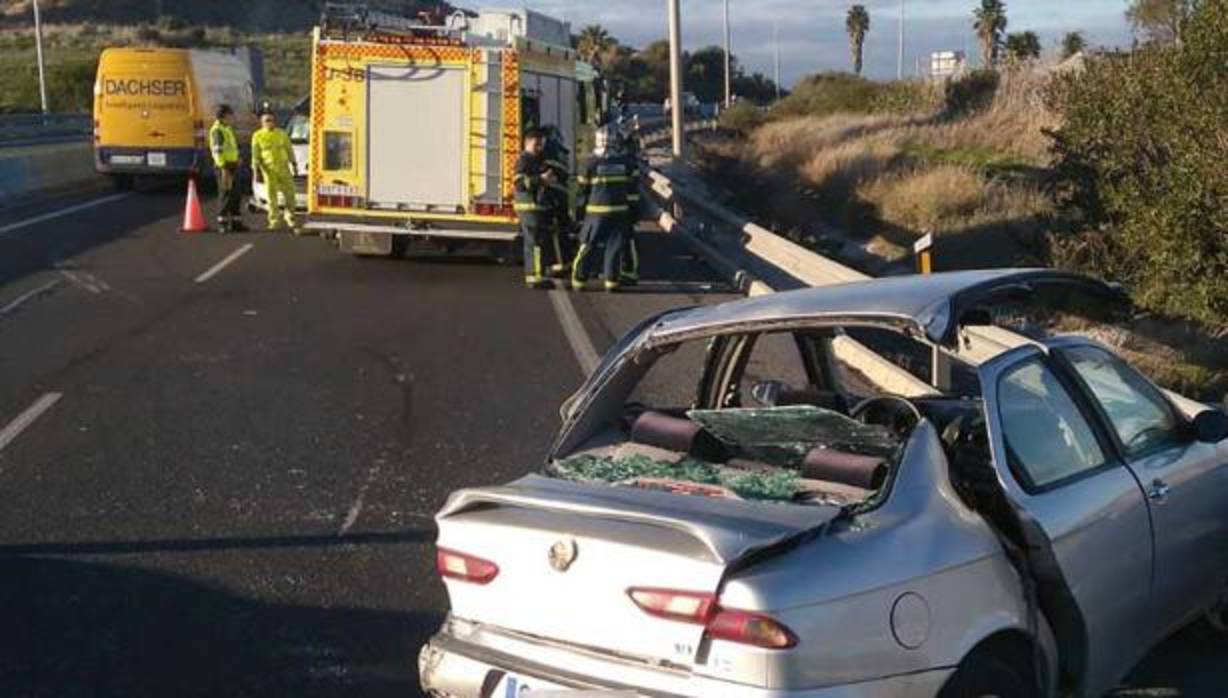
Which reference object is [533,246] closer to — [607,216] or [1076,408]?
[607,216]

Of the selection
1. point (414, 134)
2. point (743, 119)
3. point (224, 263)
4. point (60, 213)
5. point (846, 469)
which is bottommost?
point (224, 263)

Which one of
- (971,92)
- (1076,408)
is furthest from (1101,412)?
(971,92)

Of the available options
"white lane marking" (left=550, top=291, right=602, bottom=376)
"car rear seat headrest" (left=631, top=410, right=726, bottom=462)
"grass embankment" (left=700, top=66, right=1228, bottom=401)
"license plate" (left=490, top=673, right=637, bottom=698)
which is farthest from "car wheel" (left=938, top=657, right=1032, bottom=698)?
"grass embankment" (left=700, top=66, right=1228, bottom=401)

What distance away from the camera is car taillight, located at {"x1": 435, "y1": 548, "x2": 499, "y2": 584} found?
4.06 metres

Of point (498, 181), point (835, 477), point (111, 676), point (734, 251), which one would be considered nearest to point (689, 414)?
point (835, 477)

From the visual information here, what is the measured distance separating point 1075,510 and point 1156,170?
12947mm

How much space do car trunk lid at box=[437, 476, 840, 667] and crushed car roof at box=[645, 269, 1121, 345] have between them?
0.71 metres

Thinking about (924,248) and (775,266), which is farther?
(775,266)

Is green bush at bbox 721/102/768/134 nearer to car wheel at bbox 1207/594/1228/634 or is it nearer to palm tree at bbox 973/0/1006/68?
palm tree at bbox 973/0/1006/68

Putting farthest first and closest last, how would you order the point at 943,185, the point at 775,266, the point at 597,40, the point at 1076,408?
1. the point at 597,40
2. the point at 943,185
3. the point at 775,266
4. the point at 1076,408

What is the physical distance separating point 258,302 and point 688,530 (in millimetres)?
11843

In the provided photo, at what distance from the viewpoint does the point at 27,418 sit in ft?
30.6

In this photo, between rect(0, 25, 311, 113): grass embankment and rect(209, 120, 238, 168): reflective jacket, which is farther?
rect(0, 25, 311, 113): grass embankment

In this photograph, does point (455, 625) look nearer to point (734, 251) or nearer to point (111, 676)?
point (111, 676)
